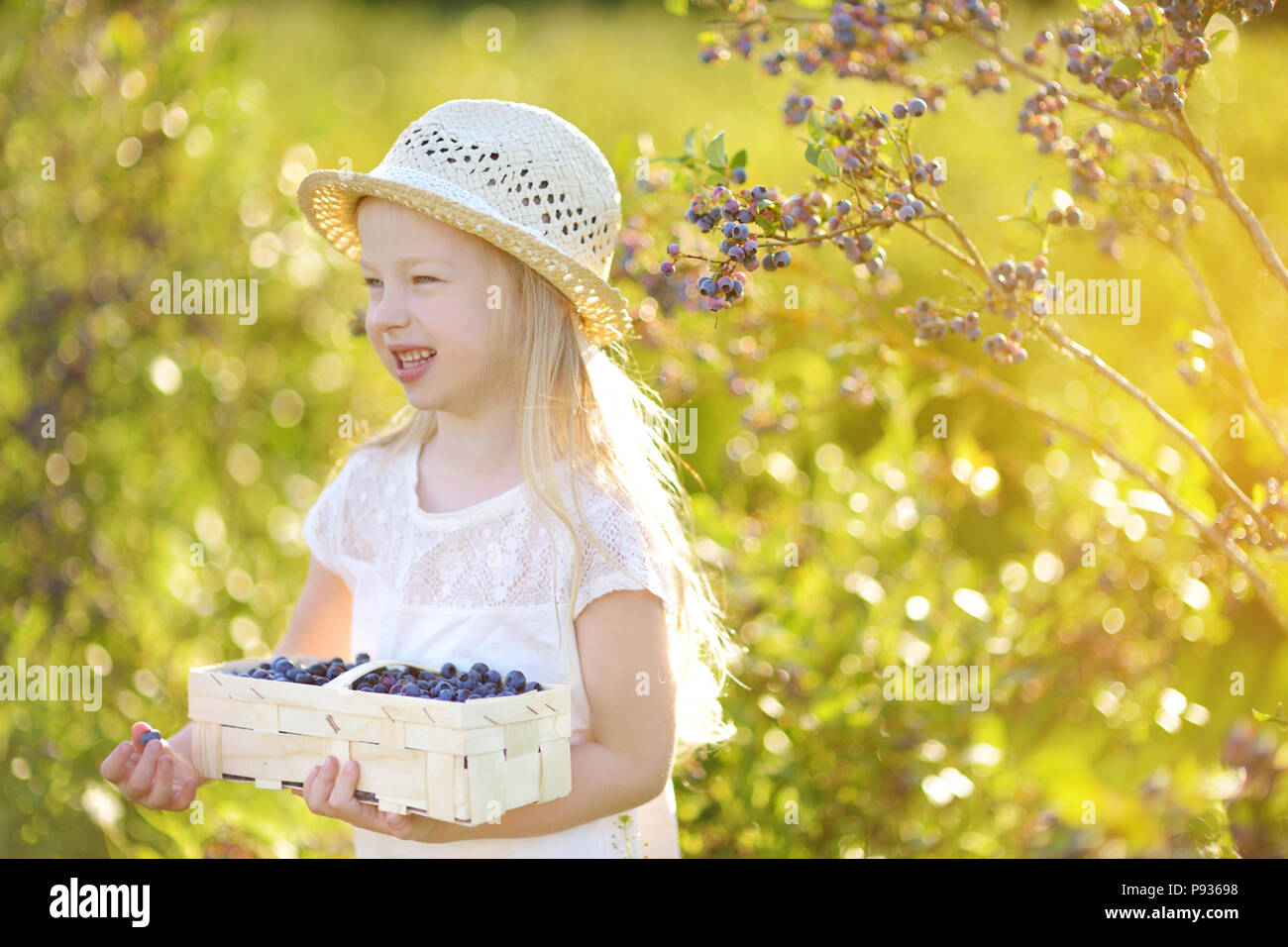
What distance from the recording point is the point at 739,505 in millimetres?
2514

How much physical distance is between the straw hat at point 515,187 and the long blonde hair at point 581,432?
57 mm

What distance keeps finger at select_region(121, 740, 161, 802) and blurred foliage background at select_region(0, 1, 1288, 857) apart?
23.6 inches

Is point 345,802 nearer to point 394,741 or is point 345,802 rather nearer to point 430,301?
point 394,741

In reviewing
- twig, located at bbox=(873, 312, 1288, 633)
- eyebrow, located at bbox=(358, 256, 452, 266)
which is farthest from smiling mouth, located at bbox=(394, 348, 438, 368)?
twig, located at bbox=(873, 312, 1288, 633)

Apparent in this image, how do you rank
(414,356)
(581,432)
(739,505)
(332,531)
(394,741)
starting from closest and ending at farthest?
(394,741), (414,356), (581,432), (332,531), (739,505)

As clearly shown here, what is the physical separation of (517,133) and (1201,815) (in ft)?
4.16

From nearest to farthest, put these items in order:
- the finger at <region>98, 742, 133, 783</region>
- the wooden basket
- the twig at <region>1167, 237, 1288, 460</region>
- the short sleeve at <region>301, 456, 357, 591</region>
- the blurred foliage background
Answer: the wooden basket
the finger at <region>98, 742, 133, 783</region>
the twig at <region>1167, 237, 1288, 460</region>
the short sleeve at <region>301, 456, 357, 591</region>
the blurred foliage background

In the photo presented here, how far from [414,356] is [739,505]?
3.93 ft

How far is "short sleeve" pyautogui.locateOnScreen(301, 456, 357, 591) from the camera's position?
5.57 feet

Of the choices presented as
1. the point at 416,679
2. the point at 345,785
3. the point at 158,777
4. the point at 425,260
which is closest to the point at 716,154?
the point at 425,260

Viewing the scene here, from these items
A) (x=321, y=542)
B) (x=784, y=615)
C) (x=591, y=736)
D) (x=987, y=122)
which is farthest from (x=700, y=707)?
(x=987, y=122)

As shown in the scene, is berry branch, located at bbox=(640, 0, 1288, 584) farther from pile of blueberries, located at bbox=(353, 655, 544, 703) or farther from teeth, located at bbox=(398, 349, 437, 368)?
pile of blueberries, located at bbox=(353, 655, 544, 703)

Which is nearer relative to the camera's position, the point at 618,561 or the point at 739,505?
the point at 618,561
